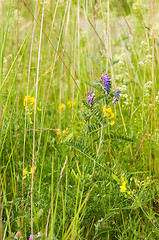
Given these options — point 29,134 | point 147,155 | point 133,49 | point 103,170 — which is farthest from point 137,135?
point 133,49

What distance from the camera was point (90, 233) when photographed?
0.86 metres

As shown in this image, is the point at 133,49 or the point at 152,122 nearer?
the point at 152,122

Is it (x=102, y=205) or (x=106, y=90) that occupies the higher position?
(x=106, y=90)

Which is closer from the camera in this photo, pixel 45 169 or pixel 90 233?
pixel 90 233

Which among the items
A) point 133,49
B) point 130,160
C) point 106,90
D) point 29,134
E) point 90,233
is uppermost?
point 133,49

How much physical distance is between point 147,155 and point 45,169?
16.6 inches

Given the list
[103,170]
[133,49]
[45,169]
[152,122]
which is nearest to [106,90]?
[103,170]

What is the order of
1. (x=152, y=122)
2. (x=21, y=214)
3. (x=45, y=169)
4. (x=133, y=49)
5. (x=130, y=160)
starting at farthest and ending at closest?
(x=133, y=49) < (x=152, y=122) < (x=130, y=160) < (x=45, y=169) < (x=21, y=214)

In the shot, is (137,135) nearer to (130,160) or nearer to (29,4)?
(130,160)

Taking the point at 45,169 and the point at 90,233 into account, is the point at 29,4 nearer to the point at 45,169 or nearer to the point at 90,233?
the point at 45,169

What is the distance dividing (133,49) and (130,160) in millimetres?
922

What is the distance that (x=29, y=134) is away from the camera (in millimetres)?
1200

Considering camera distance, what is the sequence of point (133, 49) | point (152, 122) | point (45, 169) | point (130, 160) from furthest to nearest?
point (133, 49) → point (152, 122) → point (130, 160) → point (45, 169)

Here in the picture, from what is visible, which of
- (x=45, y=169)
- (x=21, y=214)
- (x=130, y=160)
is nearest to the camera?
(x=21, y=214)
